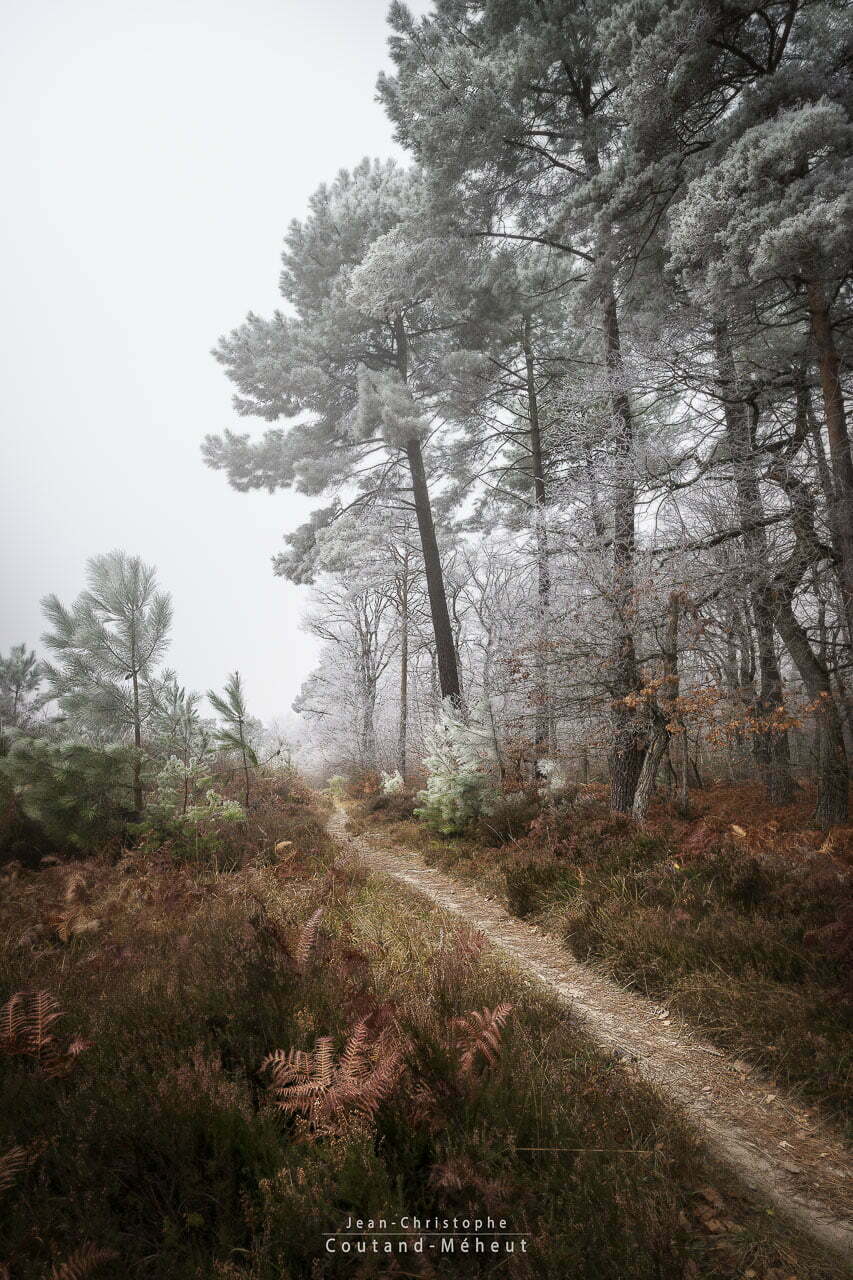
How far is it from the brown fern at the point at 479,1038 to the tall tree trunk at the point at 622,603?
4962mm

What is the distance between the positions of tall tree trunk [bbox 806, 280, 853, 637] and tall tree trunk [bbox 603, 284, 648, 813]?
7.12 feet

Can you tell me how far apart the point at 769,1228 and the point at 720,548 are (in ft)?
23.5

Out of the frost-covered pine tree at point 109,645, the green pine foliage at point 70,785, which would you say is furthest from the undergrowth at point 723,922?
the frost-covered pine tree at point 109,645

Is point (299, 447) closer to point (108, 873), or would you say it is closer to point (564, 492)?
point (564, 492)

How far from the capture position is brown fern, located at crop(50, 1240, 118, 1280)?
1.60 m

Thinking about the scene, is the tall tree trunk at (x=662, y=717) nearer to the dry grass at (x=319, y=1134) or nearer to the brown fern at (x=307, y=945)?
the dry grass at (x=319, y=1134)

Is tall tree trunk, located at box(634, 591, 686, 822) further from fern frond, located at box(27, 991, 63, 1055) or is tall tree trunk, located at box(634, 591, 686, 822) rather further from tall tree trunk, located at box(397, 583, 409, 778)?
tall tree trunk, located at box(397, 583, 409, 778)

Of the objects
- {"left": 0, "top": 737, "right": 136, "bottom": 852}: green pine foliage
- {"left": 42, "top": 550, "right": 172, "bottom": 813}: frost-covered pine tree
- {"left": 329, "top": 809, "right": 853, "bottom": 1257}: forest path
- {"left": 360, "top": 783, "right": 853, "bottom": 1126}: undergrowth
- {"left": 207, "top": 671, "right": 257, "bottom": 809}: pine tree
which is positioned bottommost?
{"left": 329, "top": 809, "right": 853, "bottom": 1257}: forest path

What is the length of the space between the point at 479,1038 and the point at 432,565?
1004cm

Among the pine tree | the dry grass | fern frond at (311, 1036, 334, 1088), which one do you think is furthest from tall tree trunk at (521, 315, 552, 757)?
fern frond at (311, 1036, 334, 1088)

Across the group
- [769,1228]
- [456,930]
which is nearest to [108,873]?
[456,930]

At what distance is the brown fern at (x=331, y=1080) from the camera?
238 cm

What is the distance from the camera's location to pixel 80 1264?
163 centimetres

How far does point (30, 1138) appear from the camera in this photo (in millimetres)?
2232
